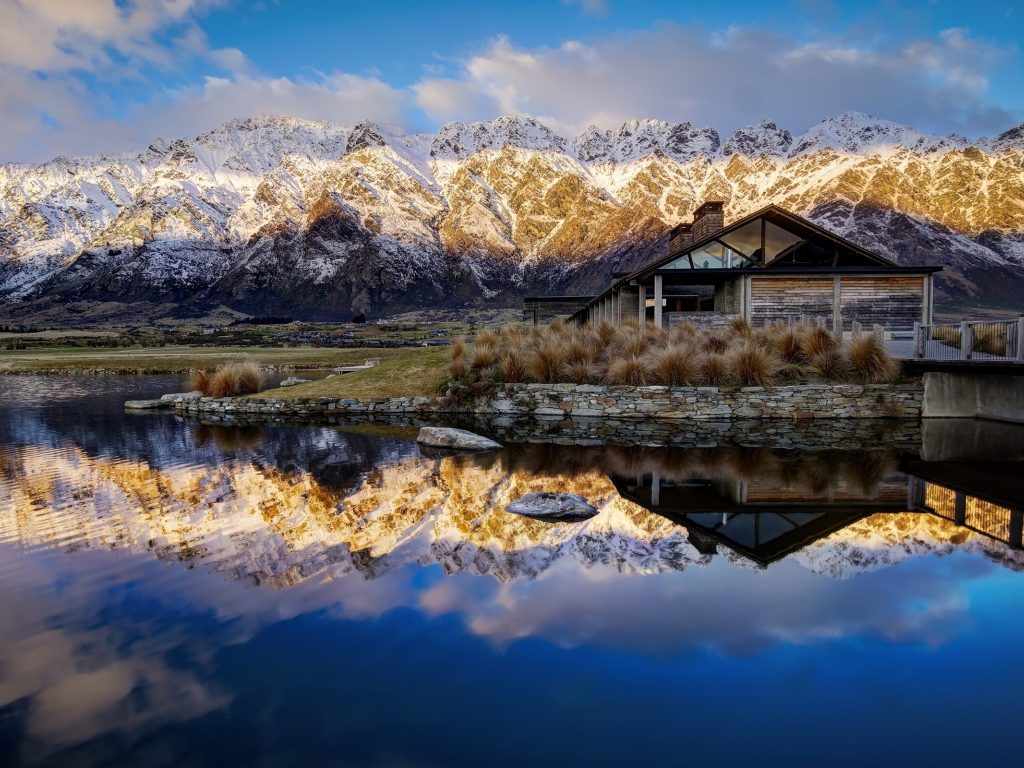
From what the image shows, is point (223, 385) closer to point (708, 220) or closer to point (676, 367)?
point (676, 367)

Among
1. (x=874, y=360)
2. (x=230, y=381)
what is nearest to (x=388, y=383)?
(x=230, y=381)

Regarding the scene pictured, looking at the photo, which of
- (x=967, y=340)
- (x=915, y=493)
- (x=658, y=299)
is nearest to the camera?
(x=915, y=493)

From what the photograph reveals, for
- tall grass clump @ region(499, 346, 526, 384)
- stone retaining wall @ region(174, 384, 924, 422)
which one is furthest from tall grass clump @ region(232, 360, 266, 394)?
tall grass clump @ region(499, 346, 526, 384)

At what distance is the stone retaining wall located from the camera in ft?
55.1

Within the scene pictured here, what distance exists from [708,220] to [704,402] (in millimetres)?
12331

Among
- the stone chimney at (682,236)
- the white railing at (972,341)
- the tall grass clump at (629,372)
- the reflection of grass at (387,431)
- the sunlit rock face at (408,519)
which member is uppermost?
the stone chimney at (682,236)

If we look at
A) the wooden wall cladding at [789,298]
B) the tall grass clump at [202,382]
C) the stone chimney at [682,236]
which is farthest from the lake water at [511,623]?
the stone chimney at [682,236]

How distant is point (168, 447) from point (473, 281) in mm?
167984

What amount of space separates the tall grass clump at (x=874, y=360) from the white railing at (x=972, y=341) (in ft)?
2.89

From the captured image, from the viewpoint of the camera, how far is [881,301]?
2462 centimetres

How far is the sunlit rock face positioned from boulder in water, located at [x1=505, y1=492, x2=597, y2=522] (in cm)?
19

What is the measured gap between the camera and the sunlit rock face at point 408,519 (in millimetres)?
6777

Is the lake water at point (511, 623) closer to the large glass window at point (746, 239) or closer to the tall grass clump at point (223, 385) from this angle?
the tall grass clump at point (223, 385)

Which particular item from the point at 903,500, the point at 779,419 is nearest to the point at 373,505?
the point at 903,500
